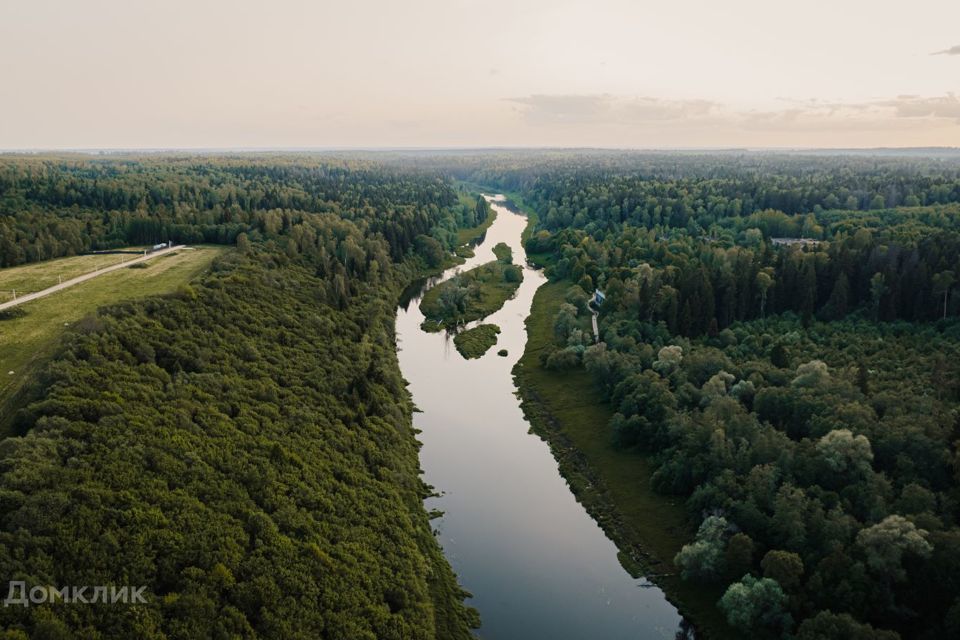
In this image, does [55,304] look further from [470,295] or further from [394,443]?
[470,295]

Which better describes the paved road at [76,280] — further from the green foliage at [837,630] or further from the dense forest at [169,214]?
the green foliage at [837,630]

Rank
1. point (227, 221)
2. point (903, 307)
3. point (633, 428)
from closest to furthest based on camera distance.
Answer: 1. point (633, 428)
2. point (903, 307)
3. point (227, 221)

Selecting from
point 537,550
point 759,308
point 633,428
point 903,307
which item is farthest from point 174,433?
point 903,307

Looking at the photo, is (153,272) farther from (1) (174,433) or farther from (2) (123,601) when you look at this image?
(2) (123,601)

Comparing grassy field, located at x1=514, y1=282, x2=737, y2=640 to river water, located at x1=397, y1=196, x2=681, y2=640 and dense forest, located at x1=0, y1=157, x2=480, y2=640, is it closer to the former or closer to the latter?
river water, located at x1=397, y1=196, x2=681, y2=640

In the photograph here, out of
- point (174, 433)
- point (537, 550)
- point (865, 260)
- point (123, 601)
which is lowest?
point (537, 550)
